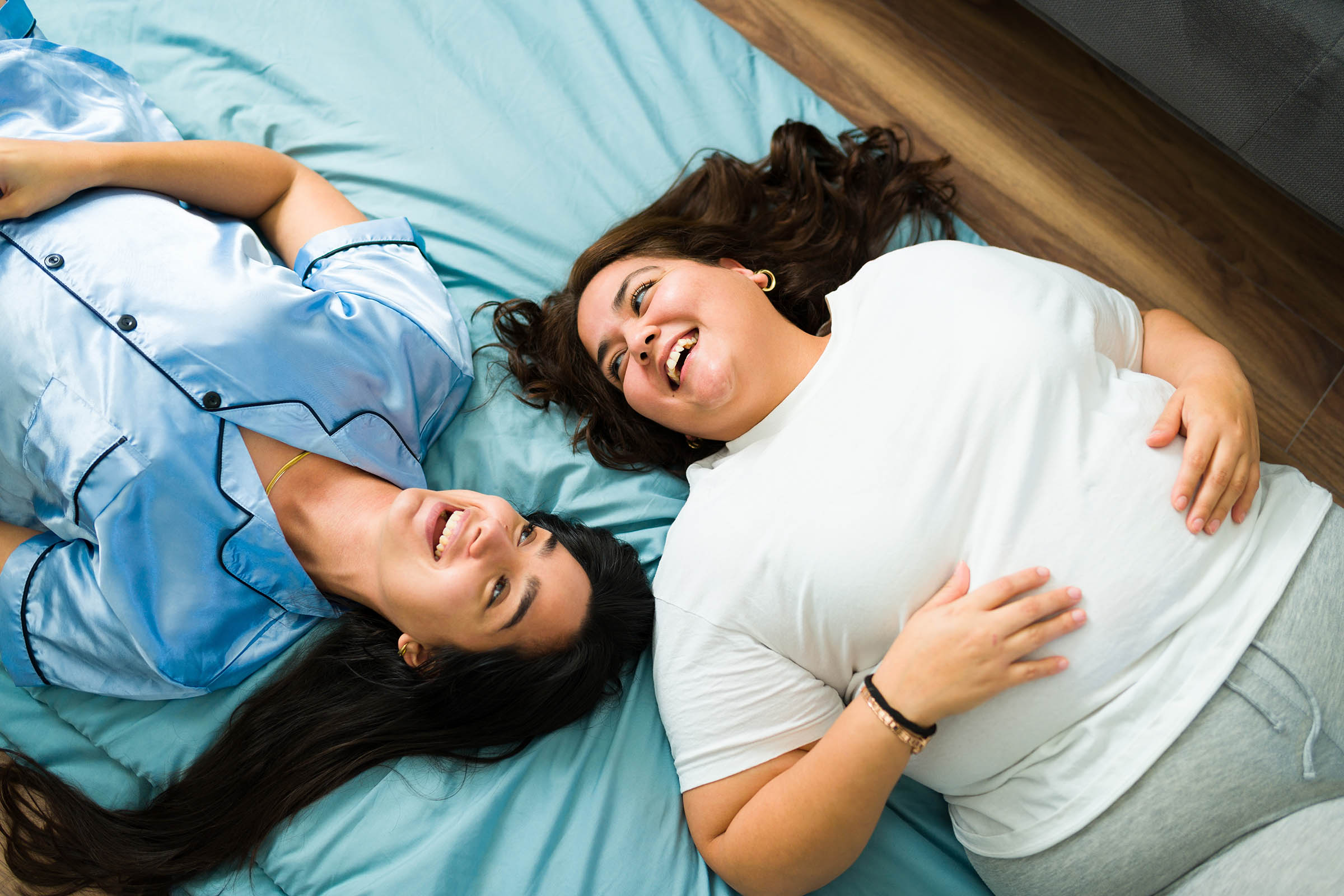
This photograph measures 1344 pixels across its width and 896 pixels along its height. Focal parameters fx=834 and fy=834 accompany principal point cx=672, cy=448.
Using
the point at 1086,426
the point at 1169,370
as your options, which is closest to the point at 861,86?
the point at 1169,370

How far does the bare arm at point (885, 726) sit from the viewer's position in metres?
1.13

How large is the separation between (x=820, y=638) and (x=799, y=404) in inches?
15.1

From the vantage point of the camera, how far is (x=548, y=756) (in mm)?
1433

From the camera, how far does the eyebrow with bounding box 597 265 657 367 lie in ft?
4.85

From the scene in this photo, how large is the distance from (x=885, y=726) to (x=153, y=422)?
1213 millimetres

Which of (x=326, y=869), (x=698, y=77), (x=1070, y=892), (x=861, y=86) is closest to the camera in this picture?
(x=1070, y=892)

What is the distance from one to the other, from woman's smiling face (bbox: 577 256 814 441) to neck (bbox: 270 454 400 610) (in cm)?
49

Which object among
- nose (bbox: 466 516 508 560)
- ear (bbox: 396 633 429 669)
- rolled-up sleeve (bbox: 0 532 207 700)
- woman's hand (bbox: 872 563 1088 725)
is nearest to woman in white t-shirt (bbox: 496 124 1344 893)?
woman's hand (bbox: 872 563 1088 725)

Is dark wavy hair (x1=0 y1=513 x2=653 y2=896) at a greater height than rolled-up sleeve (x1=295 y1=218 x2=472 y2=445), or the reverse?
rolled-up sleeve (x1=295 y1=218 x2=472 y2=445)

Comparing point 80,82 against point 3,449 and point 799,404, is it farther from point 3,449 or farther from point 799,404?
point 799,404

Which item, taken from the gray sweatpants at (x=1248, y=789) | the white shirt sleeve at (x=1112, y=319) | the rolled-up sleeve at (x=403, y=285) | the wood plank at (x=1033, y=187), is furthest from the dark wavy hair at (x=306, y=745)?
the wood plank at (x=1033, y=187)

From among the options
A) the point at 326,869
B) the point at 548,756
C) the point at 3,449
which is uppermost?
the point at 3,449

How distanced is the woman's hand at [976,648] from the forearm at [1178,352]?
48cm

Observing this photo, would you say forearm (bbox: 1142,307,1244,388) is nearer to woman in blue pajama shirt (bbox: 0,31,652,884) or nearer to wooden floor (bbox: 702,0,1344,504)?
wooden floor (bbox: 702,0,1344,504)
